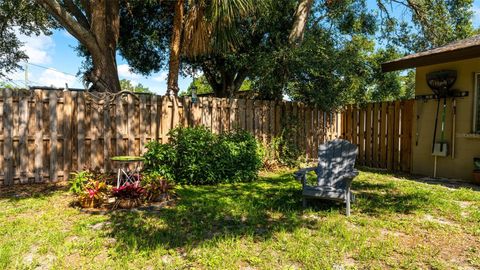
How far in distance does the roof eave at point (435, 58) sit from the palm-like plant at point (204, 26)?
12.9 feet

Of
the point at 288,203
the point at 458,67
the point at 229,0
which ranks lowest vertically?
the point at 288,203

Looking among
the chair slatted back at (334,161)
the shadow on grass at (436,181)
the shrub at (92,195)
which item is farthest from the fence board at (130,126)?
the chair slatted back at (334,161)

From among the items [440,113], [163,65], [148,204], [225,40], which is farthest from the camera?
[163,65]

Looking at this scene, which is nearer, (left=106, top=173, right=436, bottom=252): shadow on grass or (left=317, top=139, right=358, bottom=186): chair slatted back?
(left=106, top=173, right=436, bottom=252): shadow on grass

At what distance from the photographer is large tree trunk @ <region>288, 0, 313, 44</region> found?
9.52 m

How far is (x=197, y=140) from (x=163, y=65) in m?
→ 6.92

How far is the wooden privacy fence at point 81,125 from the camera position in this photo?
19.4ft

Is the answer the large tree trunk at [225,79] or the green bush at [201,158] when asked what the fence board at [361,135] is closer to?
the green bush at [201,158]

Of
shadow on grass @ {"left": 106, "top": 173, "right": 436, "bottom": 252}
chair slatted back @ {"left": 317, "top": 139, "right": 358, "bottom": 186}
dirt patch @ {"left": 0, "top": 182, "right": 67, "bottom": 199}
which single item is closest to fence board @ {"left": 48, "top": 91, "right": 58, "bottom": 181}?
dirt patch @ {"left": 0, "top": 182, "right": 67, "bottom": 199}

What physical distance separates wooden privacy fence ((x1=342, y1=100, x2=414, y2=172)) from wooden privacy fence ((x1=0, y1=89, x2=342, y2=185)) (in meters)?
3.70

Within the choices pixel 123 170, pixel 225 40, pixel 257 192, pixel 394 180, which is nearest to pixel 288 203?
pixel 257 192

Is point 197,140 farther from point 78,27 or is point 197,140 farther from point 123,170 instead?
point 78,27

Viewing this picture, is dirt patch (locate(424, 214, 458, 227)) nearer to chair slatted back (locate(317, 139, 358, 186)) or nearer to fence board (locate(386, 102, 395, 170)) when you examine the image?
chair slatted back (locate(317, 139, 358, 186))

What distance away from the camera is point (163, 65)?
40.8 feet
